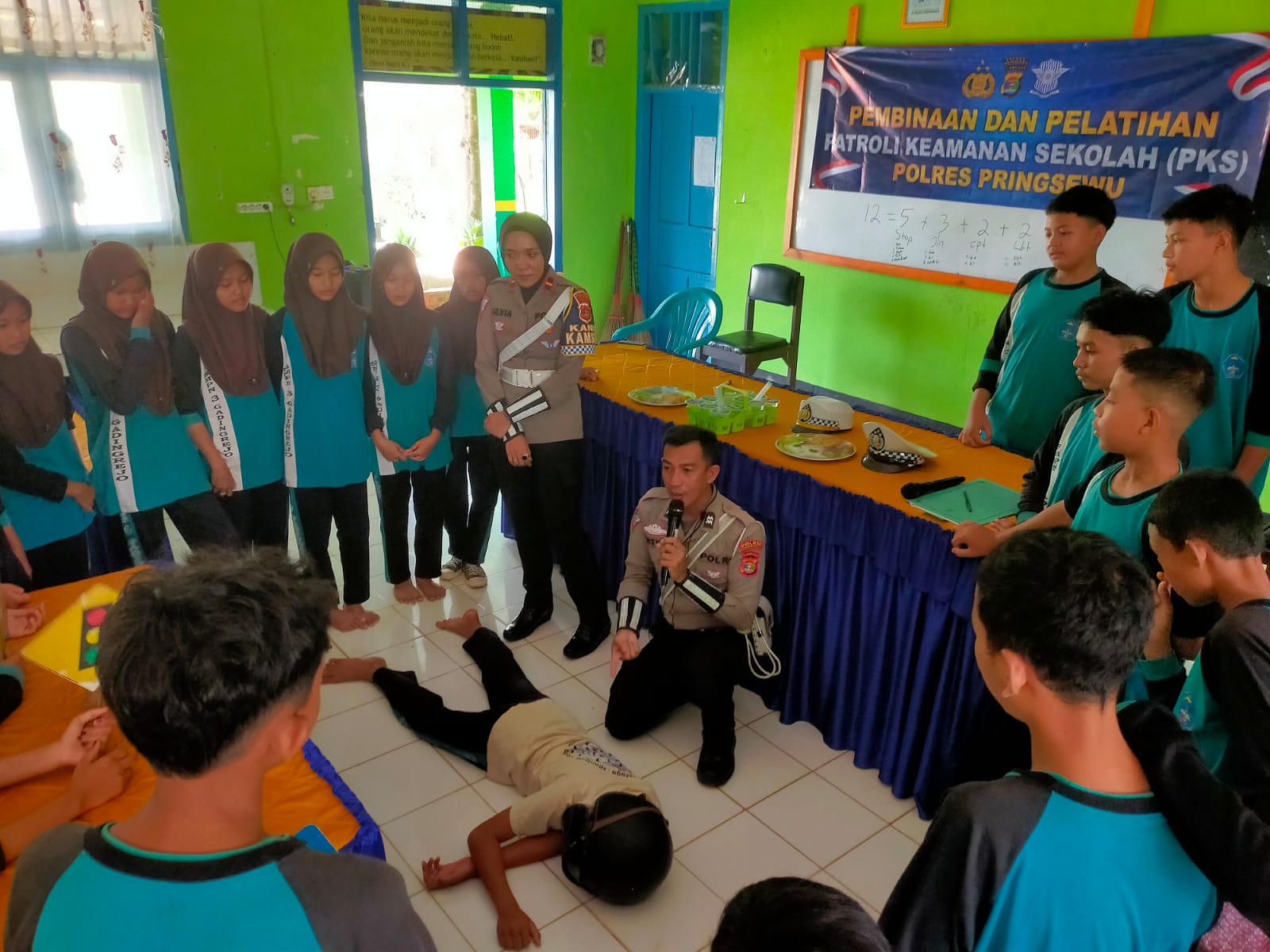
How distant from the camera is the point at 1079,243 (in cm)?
274

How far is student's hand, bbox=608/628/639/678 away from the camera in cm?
259

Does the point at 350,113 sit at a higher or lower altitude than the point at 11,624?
higher

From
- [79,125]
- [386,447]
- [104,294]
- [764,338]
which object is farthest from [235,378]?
[764,338]

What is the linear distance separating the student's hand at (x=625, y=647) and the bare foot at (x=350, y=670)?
910mm

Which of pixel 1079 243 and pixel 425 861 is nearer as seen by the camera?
pixel 425 861

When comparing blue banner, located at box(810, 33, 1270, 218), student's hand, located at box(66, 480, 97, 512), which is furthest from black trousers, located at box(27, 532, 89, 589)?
blue banner, located at box(810, 33, 1270, 218)

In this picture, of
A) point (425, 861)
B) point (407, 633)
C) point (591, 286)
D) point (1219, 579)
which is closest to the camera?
point (1219, 579)

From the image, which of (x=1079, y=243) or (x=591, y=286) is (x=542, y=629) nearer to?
(x=1079, y=243)

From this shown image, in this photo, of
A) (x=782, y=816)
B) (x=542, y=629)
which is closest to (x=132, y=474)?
(x=542, y=629)

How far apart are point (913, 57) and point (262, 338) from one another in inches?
151

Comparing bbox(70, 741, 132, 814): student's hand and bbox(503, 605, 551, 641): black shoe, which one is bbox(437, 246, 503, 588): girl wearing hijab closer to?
bbox(503, 605, 551, 641): black shoe

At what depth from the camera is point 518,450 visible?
3.16 m

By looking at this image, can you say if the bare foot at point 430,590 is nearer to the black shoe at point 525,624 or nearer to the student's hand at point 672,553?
the black shoe at point 525,624

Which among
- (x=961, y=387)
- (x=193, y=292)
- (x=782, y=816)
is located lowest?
(x=782, y=816)
